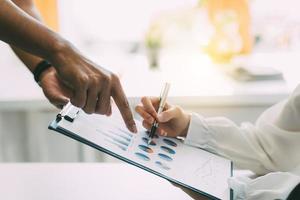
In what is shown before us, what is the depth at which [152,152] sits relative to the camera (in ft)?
2.72

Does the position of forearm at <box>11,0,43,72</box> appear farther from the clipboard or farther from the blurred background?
the blurred background

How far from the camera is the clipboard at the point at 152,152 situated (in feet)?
2.47

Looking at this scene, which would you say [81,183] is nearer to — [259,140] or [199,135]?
[199,135]

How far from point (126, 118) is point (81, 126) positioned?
0.27ft

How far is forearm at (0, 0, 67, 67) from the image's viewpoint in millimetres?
702

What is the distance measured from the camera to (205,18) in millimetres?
1897

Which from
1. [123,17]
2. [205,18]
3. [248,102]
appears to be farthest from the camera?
[123,17]

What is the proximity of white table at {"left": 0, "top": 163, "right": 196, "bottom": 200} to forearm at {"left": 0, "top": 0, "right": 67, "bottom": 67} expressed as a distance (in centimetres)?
33

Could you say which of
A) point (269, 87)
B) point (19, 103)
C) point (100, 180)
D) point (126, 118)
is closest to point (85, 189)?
point (100, 180)

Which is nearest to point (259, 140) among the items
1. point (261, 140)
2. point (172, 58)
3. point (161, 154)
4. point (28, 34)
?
point (261, 140)

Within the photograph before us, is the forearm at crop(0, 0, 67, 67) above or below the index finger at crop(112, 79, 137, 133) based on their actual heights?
above

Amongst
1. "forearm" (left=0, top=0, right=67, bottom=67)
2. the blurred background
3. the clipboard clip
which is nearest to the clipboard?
the clipboard clip

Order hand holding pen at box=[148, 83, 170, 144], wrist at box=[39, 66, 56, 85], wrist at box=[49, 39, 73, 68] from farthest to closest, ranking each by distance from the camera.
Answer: wrist at box=[39, 66, 56, 85] < hand holding pen at box=[148, 83, 170, 144] < wrist at box=[49, 39, 73, 68]

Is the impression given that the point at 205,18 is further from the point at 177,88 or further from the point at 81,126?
the point at 81,126
